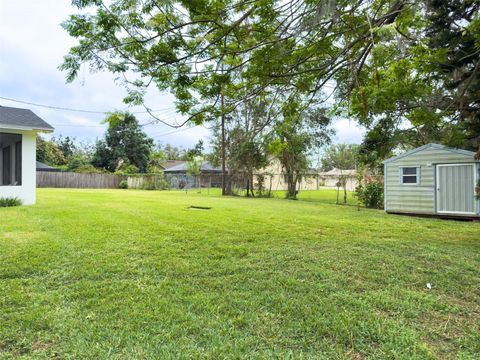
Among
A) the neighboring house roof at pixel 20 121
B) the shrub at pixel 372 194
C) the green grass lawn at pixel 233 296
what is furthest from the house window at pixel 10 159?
the shrub at pixel 372 194

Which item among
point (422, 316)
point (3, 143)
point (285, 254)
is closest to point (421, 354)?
point (422, 316)

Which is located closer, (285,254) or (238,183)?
(285,254)

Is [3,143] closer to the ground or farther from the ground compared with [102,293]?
farther from the ground

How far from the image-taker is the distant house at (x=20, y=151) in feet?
31.7

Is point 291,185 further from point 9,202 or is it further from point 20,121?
point 9,202

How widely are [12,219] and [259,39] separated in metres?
6.46

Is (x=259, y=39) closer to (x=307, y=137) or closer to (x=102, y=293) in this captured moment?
(x=102, y=293)

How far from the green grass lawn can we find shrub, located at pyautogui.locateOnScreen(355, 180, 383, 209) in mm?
6837

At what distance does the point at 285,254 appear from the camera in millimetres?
4594

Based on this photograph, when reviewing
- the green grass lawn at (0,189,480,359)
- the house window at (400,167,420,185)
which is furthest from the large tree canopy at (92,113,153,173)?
the green grass lawn at (0,189,480,359)

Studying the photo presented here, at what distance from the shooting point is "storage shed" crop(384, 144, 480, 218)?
30.4 feet

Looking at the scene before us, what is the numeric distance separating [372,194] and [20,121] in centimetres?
1234

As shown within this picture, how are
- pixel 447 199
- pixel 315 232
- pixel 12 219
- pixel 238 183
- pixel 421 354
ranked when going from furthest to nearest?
pixel 238 183 < pixel 447 199 < pixel 12 219 < pixel 315 232 < pixel 421 354

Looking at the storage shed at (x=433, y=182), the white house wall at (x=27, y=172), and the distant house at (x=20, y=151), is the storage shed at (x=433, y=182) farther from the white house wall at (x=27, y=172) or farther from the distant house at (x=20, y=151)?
the white house wall at (x=27, y=172)
